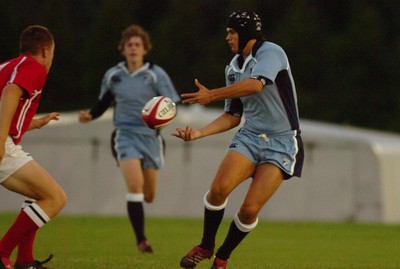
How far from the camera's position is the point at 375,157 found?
78.8 feet

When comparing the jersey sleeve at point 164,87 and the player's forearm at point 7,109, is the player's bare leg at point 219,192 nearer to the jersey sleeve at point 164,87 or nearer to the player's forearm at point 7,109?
A: the player's forearm at point 7,109

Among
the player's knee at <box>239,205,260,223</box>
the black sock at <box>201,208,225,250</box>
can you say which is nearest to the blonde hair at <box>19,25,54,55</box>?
the black sock at <box>201,208,225,250</box>

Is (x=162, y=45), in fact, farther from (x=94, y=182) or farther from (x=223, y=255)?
(x=223, y=255)

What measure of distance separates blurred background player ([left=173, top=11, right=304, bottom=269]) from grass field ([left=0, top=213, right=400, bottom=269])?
1129 millimetres

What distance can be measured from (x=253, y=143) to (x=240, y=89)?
0.64m

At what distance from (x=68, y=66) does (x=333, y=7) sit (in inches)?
471

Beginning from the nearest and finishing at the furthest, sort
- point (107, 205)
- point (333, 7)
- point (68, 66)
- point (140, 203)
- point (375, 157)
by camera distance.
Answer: point (140, 203) < point (375, 157) < point (107, 205) < point (68, 66) < point (333, 7)

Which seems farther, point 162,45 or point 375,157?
point 162,45

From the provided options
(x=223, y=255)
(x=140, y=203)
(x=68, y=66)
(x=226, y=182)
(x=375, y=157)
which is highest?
(x=226, y=182)

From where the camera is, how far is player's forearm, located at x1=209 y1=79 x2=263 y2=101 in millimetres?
8523

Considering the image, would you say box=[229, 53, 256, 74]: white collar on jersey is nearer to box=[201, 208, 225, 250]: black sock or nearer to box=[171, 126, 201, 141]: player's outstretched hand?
box=[171, 126, 201, 141]: player's outstretched hand

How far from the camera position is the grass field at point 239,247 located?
10.7 metres

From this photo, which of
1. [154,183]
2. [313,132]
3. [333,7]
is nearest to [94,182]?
[313,132]

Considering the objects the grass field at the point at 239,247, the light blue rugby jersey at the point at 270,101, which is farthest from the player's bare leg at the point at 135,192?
the light blue rugby jersey at the point at 270,101
